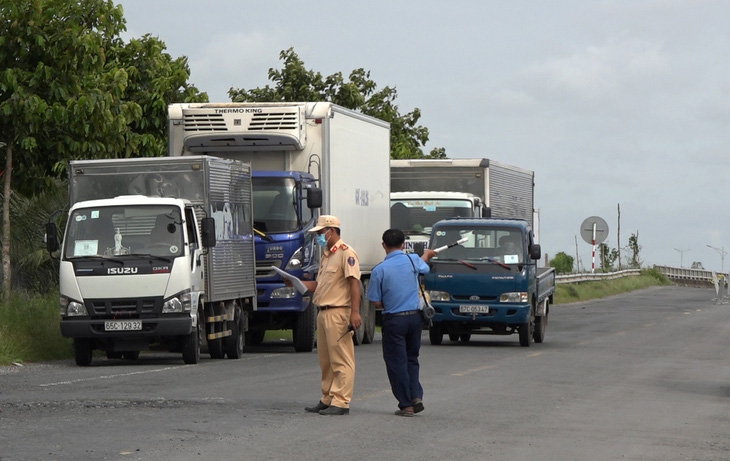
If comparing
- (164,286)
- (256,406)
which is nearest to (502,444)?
(256,406)

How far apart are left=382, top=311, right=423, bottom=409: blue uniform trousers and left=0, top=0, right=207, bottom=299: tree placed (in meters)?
11.8

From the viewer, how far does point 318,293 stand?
1337 cm

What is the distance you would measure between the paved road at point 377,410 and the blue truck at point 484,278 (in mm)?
1233

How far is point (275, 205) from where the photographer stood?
23.2m

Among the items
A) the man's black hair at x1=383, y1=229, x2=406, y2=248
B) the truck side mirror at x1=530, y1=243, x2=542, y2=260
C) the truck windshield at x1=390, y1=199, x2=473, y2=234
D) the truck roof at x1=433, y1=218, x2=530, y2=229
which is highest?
the truck windshield at x1=390, y1=199, x2=473, y2=234

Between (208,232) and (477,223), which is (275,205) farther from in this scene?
(477,223)

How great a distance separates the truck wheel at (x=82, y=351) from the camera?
20203mm

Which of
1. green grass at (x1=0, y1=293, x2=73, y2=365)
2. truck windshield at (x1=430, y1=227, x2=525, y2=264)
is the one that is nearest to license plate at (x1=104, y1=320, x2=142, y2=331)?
green grass at (x1=0, y1=293, x2=73, y2=365)

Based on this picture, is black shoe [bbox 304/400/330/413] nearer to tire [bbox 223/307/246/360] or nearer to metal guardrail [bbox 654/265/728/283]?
tire [bbox 223/307/246/360]

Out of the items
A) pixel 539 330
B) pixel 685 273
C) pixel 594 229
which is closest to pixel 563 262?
pixel 685 273

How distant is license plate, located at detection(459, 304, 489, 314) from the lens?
82.5 feet

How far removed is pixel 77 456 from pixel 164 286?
987cm

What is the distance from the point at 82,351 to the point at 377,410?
768 cm

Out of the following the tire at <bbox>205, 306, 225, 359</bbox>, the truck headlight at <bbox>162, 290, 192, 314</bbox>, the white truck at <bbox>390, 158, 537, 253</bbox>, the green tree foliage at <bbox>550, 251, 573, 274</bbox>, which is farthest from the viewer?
the green tree foliage at <bbox>550, 251, 573, 274</bbox>
